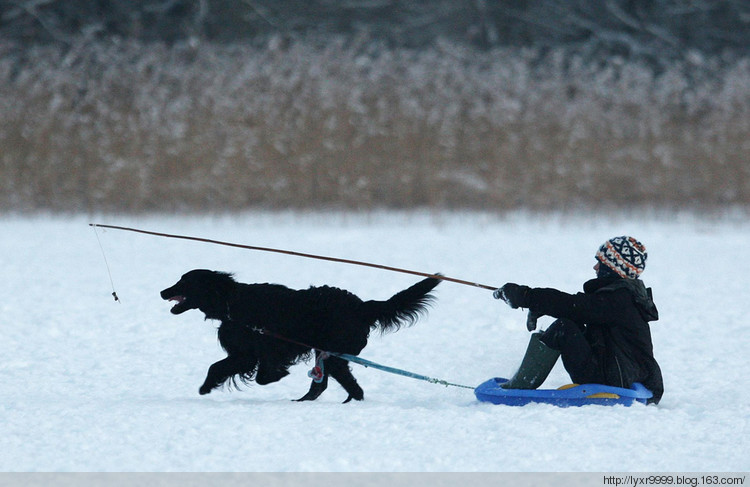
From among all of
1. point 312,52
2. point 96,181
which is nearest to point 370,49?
point 312,52

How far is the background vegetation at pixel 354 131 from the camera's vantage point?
1071 cm

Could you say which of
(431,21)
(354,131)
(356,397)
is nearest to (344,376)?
(356,397)

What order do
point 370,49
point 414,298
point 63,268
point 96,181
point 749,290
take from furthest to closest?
point 370,49
point 96,181
point 63,268
point 749,290
point 414,298

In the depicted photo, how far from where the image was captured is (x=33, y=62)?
11.1 metres

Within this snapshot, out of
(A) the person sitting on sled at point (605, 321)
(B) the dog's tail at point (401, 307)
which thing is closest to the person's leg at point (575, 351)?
(A) the person sitting on sled at point (605, 321)

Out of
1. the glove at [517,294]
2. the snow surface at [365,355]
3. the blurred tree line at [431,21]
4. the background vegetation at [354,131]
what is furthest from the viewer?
the blurred tree line at [431,21]

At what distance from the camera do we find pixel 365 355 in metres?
5.50

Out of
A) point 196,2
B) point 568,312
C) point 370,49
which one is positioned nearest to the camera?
point 568,312

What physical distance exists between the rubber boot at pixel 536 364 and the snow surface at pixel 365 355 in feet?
0.88

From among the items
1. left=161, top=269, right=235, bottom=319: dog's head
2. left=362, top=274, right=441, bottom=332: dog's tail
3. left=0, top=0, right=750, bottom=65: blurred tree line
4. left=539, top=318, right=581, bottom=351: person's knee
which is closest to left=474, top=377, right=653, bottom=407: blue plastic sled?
left=539, top=318, right=581, bottom=351: person's knee

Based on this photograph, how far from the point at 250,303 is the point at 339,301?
42cm

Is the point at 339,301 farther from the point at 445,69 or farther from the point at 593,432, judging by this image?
the point at 445,69

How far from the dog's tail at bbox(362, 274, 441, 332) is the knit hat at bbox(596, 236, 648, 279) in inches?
31.7

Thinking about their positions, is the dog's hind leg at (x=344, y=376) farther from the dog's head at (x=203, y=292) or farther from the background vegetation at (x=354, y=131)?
the background vegetation at (x=354, y=131)
